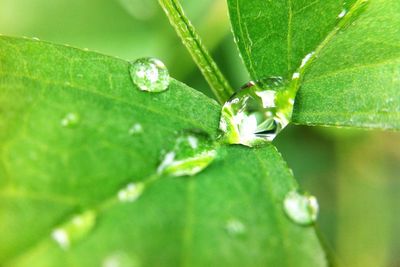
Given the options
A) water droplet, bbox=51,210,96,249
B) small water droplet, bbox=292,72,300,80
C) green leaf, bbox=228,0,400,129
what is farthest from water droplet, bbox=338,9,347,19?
water droplet, bbox=51,210,96,249

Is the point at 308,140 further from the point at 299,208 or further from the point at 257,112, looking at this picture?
the point at 299,208

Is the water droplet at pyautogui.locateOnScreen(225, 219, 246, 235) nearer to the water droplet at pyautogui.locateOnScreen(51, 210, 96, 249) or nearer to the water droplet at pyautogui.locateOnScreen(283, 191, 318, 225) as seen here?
the water droplet at pyautogui.locateOnScreen(283, 191, 318, 225)

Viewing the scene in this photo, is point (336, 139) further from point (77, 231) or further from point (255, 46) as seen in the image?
point (77, 231)

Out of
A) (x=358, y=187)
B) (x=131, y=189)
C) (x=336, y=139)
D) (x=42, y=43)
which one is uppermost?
(x=42, y=43)

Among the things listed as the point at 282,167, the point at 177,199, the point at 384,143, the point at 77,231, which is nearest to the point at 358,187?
the point at 384,143

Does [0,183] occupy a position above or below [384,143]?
above
